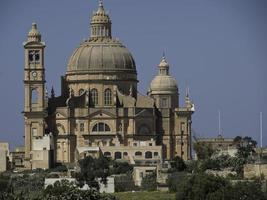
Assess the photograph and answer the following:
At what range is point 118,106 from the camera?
177 m

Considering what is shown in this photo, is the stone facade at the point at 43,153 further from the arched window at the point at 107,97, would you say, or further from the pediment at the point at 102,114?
the arched window at the point at 107,97

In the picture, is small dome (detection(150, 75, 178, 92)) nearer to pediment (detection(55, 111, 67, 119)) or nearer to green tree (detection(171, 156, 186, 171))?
pediment (detection(55, 111, 67, 119))

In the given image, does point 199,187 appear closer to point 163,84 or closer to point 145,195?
point 145,195

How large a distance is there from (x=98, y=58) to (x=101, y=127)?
6479 millimetres

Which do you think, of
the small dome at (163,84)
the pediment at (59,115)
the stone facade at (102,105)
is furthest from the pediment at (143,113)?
the pediment at (59,115)

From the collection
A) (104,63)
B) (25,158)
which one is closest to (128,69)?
(104,63)

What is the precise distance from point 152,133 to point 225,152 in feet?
47.4

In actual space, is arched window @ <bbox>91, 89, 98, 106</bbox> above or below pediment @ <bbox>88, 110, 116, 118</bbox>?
above

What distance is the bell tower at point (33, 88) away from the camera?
17062 cm

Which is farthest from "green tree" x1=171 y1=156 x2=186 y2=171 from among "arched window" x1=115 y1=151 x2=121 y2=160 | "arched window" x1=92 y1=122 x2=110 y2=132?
"arched window" x1=92 y1=122 x2=110 y2=132

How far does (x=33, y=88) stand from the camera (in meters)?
172

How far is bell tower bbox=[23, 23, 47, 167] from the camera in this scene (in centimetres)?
17062

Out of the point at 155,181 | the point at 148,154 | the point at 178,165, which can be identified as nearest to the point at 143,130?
the point at 148,154

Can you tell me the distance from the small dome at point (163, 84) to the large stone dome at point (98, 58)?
9.57 ft
